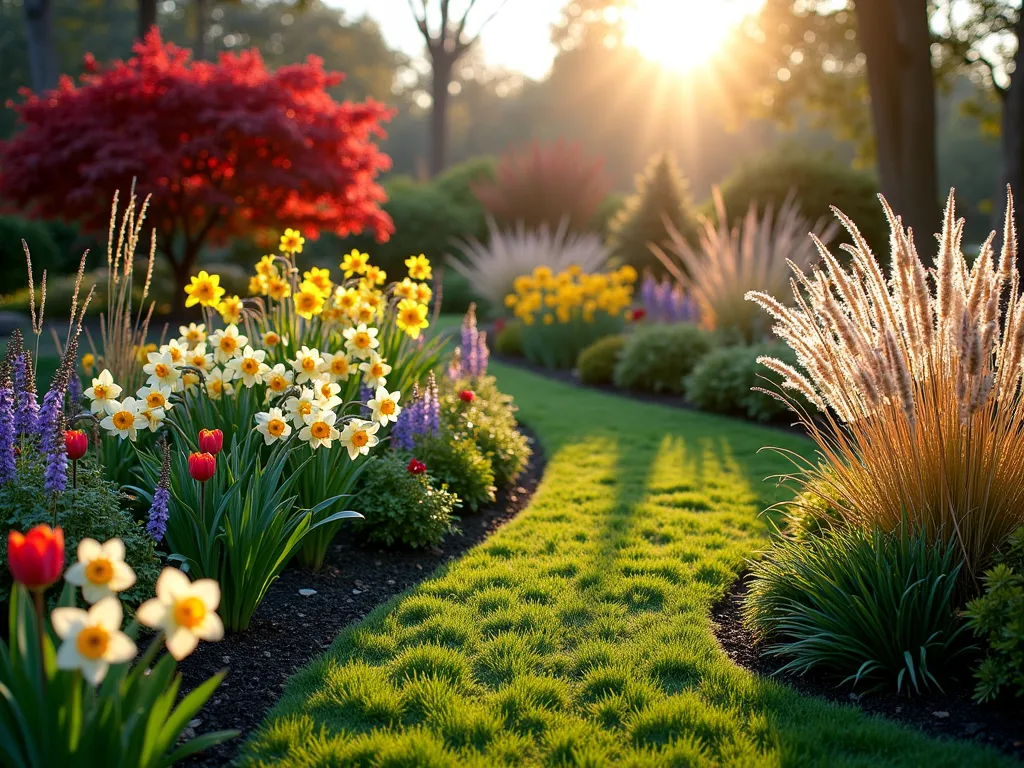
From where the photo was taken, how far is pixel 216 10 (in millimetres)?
34281

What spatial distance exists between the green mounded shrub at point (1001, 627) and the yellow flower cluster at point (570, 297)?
6791 millimetres

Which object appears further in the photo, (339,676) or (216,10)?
(216,10)

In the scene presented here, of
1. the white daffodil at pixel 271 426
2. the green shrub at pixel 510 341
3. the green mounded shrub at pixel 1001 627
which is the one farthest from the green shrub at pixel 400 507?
the green shrub at pixel 510 341

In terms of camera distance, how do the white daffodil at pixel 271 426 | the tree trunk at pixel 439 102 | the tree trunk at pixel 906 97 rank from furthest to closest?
the tree trunk at pixel 439 102 < the tree trunk at pixel 906 97 < the white daffodil at pixel 271 426

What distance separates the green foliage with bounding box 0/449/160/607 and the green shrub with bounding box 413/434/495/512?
1.73 meters

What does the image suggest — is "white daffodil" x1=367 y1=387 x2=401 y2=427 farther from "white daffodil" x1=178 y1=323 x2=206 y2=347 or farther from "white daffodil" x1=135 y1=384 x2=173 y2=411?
"white daffodil" x1=178 y1=323 x2=206 y2=347

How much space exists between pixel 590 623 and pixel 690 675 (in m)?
0.47

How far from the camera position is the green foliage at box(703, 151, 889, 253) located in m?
12.5

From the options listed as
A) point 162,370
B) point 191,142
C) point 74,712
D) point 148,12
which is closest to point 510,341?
point 191,142

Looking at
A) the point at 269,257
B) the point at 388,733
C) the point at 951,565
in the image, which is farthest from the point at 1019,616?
the point at 269,257

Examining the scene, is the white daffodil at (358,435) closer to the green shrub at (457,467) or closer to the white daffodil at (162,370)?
the white daffodil at (162,370)

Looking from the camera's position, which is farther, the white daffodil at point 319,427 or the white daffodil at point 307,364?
the white daffodil at point 307,364

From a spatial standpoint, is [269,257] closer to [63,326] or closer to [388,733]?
[388,733]

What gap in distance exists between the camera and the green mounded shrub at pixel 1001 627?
2.17 m
